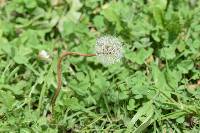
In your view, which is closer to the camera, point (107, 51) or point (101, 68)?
point (107, 51)

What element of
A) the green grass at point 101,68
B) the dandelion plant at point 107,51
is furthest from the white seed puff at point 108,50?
the green grass at point 101,68

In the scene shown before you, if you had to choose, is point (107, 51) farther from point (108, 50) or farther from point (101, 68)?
point (101, 68)

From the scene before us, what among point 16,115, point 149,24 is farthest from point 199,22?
point 16,115

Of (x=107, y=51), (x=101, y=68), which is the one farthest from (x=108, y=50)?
(x=101, y=68)

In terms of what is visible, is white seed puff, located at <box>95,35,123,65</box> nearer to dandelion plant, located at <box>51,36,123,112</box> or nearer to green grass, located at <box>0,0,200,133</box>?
dandelion plant, located at <box>51,36,123,112</box>

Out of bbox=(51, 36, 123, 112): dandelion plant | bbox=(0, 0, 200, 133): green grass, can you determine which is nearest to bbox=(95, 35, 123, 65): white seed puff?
bbox=(51, 36, 123, 112): dandelion plant

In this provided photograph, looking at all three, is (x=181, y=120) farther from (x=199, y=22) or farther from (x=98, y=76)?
(x=199, y=22)
